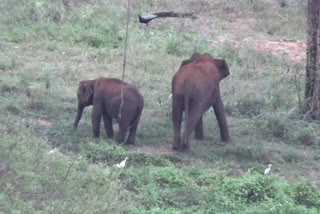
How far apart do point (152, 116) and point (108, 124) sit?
58.0 inches

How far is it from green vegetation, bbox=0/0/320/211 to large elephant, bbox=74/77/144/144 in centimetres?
23

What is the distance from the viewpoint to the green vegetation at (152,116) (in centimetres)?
651

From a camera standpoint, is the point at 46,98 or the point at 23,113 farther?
the point at 46,98

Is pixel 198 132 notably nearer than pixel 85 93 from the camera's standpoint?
No

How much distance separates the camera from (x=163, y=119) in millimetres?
11875

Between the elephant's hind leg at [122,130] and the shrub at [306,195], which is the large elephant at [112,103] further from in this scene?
the shrub at [306,195]

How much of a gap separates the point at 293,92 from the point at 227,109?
165cm

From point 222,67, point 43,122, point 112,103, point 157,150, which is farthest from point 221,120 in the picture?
point 43,122

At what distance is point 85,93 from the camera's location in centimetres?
1080

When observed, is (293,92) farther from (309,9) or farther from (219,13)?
(219,13)

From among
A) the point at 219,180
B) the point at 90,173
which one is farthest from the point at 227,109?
the point at 90,173

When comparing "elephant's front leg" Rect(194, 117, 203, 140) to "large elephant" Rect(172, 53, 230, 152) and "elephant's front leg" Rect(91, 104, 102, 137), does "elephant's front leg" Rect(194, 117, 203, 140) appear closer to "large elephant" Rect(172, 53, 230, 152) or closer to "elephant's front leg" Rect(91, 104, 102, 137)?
"large elephant" Rect(172, 53, 230, 152)

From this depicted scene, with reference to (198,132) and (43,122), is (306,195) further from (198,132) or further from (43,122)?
(43,122)

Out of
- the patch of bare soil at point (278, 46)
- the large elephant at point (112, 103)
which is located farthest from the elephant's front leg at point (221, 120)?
the patch of bare soil at point (278, 46)
